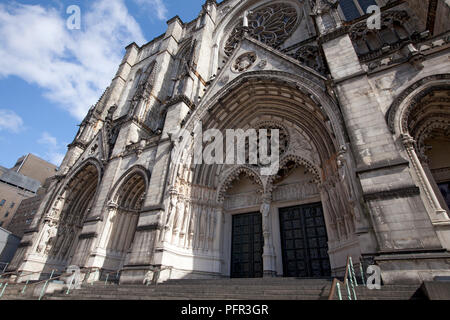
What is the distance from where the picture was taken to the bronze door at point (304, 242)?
313 inches

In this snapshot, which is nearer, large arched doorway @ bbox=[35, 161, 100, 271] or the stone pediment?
the stone pediment

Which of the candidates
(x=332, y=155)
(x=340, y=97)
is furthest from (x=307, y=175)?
(x=340, y=97)

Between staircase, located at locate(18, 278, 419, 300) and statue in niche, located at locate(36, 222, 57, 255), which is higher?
statue in niche, located at locate(36, 222, 57, 255)

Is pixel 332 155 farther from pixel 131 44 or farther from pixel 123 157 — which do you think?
pixel 131 44

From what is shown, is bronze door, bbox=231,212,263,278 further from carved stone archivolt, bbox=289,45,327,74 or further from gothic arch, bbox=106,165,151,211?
carved stone archivolt, bbox=289,45,327,74

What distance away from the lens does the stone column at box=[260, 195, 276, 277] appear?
7.93 meters

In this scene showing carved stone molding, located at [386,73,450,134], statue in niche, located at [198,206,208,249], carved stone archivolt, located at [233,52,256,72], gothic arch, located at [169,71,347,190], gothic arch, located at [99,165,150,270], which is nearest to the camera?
carved stone molding, located at [386,73,450,134]

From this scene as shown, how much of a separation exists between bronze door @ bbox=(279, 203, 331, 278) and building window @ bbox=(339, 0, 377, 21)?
35.5ft

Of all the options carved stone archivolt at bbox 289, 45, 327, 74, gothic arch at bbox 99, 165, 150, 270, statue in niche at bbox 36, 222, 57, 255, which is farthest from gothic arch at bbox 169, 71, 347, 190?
statue in niche at bbox 36, 222, 57, 255

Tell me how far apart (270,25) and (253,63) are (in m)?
7.60

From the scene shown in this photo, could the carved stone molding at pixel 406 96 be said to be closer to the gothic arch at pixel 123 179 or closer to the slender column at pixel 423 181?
the slender column at pixel 423 181

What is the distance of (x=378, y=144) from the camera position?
19.5ft

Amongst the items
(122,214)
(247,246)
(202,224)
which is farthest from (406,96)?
(122,214)

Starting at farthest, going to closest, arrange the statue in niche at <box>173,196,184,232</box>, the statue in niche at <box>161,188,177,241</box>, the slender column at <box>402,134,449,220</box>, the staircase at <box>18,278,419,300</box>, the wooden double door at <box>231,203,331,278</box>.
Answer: the statue in niche at <box>173,196,184,232</box> < the statue in niche at <box>161,188,177,241</box> < the wooden double door at <box>231,203,331,278</box> < the slender column at <box>402,134,449,220</box> < the staircase at <box>18,278,419,300</box>
